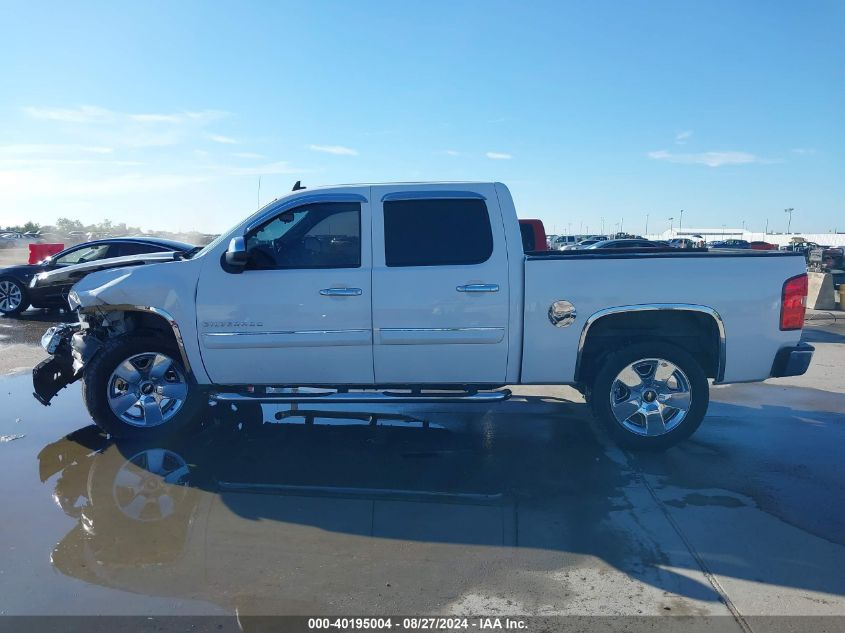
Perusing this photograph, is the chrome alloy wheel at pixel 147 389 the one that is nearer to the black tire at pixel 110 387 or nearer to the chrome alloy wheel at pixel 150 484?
the black tire at pixel 110 387

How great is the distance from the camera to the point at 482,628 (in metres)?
3.06

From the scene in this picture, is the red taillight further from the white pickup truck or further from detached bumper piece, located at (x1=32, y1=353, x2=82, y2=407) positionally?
detached bumper piece, located at (x1=32, y1=353, x2=82, y2=407)

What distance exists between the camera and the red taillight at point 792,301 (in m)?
5.13

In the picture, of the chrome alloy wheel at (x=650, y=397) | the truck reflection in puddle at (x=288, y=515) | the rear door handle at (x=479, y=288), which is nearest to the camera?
the truck reflection in puddle at (x=288, y=515)

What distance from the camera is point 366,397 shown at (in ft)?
17.2

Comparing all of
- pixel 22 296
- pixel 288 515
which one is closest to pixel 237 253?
pixel 288 515

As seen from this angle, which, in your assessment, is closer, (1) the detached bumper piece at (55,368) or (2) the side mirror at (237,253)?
(2) the side mirror at (237,253)

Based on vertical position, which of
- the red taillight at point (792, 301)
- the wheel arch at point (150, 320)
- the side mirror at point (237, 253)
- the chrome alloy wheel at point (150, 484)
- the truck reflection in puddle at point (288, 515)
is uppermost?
the side mirror at point (237, 253)

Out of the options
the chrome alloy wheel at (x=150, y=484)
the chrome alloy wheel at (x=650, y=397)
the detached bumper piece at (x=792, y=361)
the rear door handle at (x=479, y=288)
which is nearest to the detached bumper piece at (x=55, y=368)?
the chrome alloy wheel at (x=150, y=484)

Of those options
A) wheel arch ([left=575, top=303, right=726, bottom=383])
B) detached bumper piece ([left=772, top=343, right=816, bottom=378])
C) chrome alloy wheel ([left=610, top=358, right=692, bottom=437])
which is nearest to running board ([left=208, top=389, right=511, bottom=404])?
wheel arch ([left=575, top=303, right=726, bottom=383])

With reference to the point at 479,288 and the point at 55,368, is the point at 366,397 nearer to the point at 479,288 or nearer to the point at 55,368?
the point at 479,288

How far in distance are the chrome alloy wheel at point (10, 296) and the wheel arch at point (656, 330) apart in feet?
41.0

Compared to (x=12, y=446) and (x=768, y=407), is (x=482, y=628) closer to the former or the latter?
(x=12, y=446)

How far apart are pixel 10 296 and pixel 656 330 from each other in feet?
43.0
